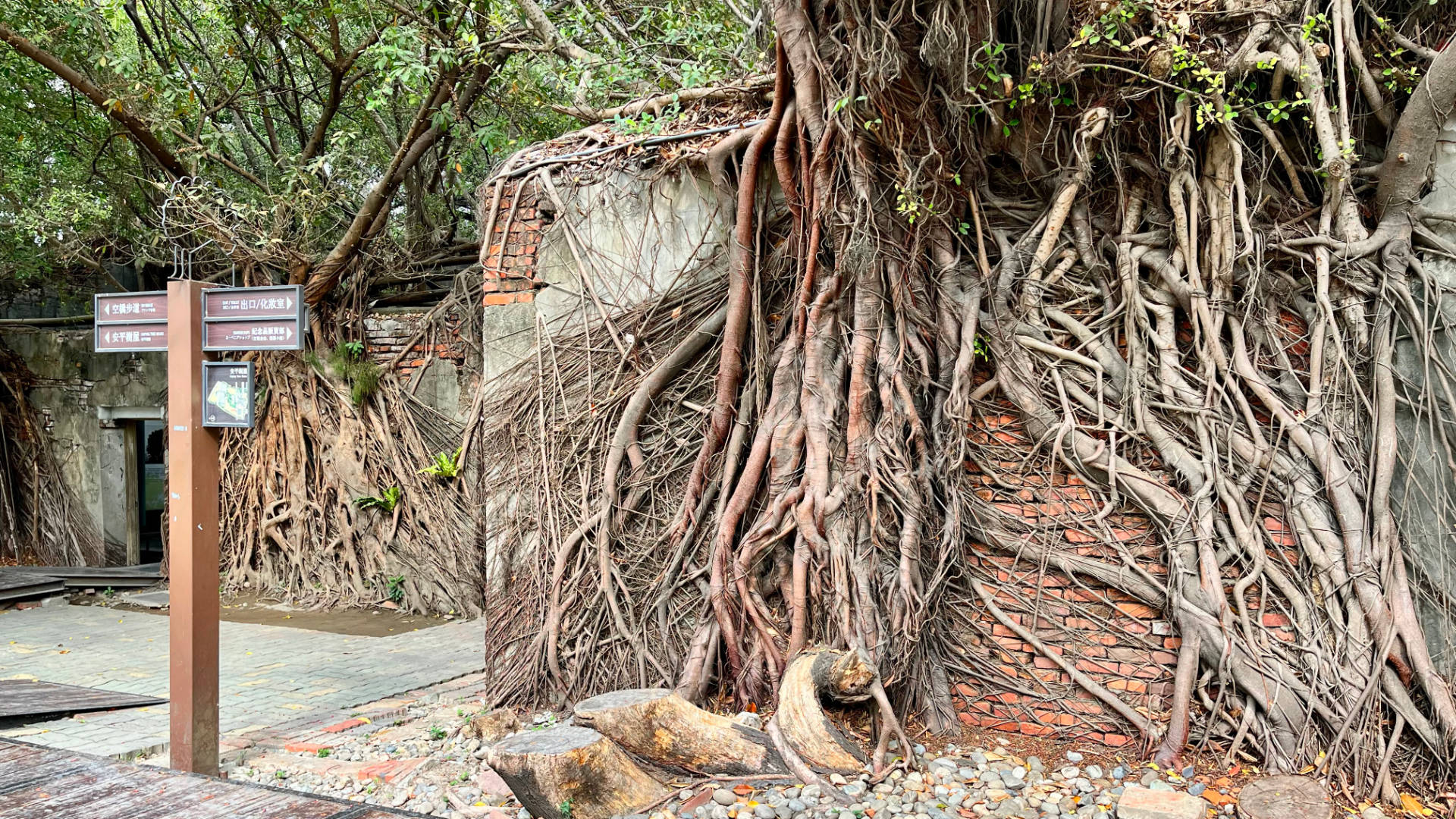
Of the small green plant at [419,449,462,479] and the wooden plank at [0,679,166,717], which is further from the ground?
the small green plant at [419,449,462,479]

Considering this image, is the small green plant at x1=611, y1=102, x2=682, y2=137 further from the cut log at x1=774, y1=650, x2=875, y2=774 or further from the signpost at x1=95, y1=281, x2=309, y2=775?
the cut log at x1=774, y1=650, x2=875, y2=774

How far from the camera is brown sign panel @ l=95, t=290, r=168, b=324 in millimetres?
4562

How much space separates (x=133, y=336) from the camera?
4590 mm

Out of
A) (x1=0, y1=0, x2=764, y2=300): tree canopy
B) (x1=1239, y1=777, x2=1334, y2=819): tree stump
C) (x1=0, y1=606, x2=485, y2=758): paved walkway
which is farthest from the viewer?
(x1=0, y1=0, x2=764, y2=300): tree canopy

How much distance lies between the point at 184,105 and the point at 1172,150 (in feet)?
27.5

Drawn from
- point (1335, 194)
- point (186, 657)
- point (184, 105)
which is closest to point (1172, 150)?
point (1335, 194)

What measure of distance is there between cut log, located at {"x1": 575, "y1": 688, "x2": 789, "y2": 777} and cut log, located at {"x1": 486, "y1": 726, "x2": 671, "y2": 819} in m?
0.21

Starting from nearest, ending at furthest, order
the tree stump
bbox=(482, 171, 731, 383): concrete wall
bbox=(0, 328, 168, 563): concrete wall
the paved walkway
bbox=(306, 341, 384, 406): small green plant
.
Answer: the tree stump, the paved walkway, bbox=(482, 171, 731, 383): concrete wall, bbox=(306, 341, 384, 406): small green plant, bbox=(0, 328, 168, 563): concrete wall

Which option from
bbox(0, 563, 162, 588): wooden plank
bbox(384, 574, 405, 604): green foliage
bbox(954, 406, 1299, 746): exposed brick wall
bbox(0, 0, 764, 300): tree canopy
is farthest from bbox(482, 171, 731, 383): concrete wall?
bbox(0, 563, 162, 588): wooden plank

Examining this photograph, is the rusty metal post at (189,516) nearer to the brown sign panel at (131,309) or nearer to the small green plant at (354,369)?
the brown sign panel at (131,309)

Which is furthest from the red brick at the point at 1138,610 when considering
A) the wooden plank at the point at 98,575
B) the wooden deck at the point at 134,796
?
the wooden plank at the point at 98,575

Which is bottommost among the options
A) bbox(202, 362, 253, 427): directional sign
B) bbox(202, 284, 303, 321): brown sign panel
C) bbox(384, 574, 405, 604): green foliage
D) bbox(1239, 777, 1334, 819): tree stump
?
bbox(1239, 777, 1334, 819): tree stump

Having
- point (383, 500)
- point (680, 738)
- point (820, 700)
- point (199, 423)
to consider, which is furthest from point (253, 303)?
point (383, 500)

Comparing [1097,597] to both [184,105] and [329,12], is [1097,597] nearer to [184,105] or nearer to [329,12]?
[329,12]
